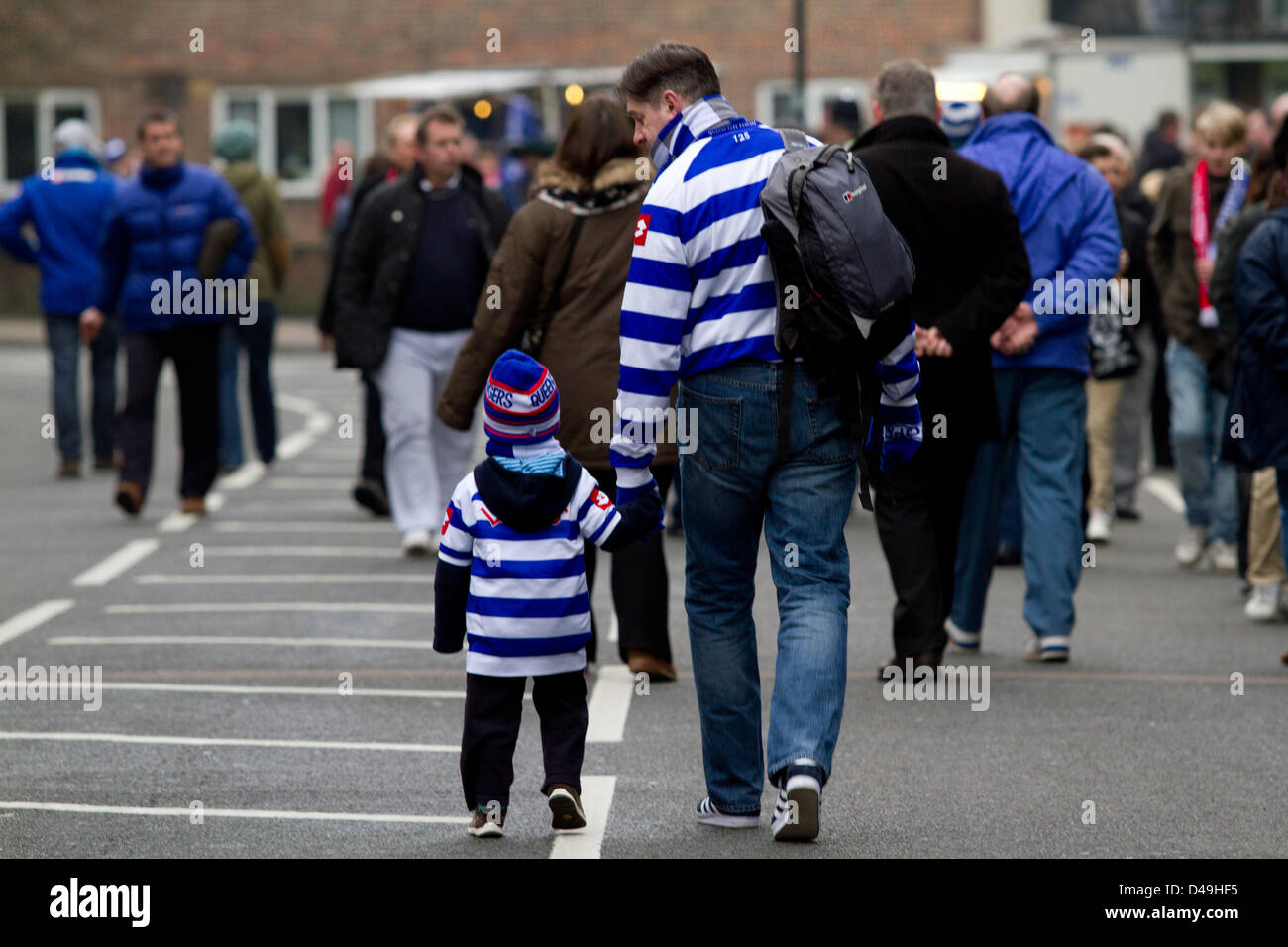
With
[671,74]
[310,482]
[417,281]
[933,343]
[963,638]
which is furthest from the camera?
[310,482]

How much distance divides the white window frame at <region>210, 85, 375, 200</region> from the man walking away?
30525mm

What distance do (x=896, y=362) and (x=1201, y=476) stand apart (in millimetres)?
5734

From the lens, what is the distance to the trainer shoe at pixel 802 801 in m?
5.52

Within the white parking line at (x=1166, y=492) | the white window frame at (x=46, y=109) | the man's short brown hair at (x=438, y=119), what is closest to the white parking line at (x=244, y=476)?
the man's short brown hair at (x=438, y=119)

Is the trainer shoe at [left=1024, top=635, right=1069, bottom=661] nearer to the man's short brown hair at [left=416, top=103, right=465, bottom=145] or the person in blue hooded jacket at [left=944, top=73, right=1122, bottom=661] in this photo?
the person in blue hooded jacket at [left=944, top=73, right=1122, bottom=661]

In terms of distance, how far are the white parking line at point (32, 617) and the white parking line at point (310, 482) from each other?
15.3 feet

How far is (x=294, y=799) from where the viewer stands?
616 cm

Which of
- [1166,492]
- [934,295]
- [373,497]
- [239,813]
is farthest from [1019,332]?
[1166,492]

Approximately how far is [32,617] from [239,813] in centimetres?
388

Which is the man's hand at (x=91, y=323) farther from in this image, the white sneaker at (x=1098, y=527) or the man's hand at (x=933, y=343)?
the man's hand at (x=933, y=343)

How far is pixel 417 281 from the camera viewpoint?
435 inches

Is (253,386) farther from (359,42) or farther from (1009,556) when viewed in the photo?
(359,42)

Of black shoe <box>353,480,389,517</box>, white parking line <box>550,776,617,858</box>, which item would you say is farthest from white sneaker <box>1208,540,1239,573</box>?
white parking line <box>550,776,617,858</box>

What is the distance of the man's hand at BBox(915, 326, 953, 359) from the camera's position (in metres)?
7.91
